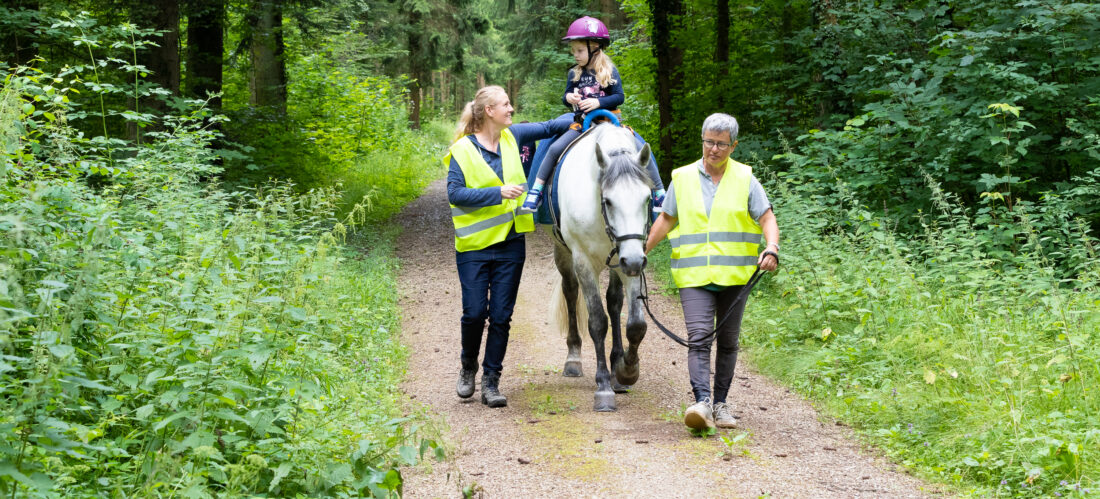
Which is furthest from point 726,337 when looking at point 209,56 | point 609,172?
point 209,56

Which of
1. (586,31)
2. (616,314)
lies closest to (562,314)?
(616,314)

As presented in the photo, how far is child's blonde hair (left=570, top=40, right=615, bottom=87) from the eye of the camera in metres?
6.53

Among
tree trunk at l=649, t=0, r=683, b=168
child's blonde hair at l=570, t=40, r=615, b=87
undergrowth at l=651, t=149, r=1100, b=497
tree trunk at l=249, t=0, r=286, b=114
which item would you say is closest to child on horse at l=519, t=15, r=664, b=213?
child's blonde hair at l=570, t=40, r=615, b=87

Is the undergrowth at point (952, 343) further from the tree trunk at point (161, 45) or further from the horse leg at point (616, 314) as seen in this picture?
the tree trunk at point (161, 45)

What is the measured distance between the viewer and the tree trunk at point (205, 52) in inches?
440

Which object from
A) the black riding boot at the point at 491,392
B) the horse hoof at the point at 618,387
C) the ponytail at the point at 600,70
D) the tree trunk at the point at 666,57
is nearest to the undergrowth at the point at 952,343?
the horse hoof at the point at 618,387

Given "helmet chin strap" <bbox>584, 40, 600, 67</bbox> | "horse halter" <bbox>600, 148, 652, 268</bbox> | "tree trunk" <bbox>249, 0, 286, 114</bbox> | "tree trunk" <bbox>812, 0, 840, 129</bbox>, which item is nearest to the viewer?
"horse halter" <bbox>600, 148, 652, 268</bbox>

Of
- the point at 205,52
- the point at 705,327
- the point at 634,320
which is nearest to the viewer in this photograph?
the point at 705,327

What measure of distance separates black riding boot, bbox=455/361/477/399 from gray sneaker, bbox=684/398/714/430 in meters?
1.84

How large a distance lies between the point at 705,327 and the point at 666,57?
31.7 feet

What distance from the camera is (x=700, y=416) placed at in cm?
503

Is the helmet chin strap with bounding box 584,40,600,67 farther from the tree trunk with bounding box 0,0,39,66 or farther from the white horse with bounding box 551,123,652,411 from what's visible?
the tree trunk with bounding box 0,0,39,66

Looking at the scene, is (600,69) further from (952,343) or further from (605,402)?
(952,343)

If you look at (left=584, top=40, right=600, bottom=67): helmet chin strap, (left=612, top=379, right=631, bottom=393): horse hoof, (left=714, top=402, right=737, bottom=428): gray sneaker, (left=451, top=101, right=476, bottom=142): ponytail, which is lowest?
(left=612, top=379, right=631, bottom=393): horse hoof
